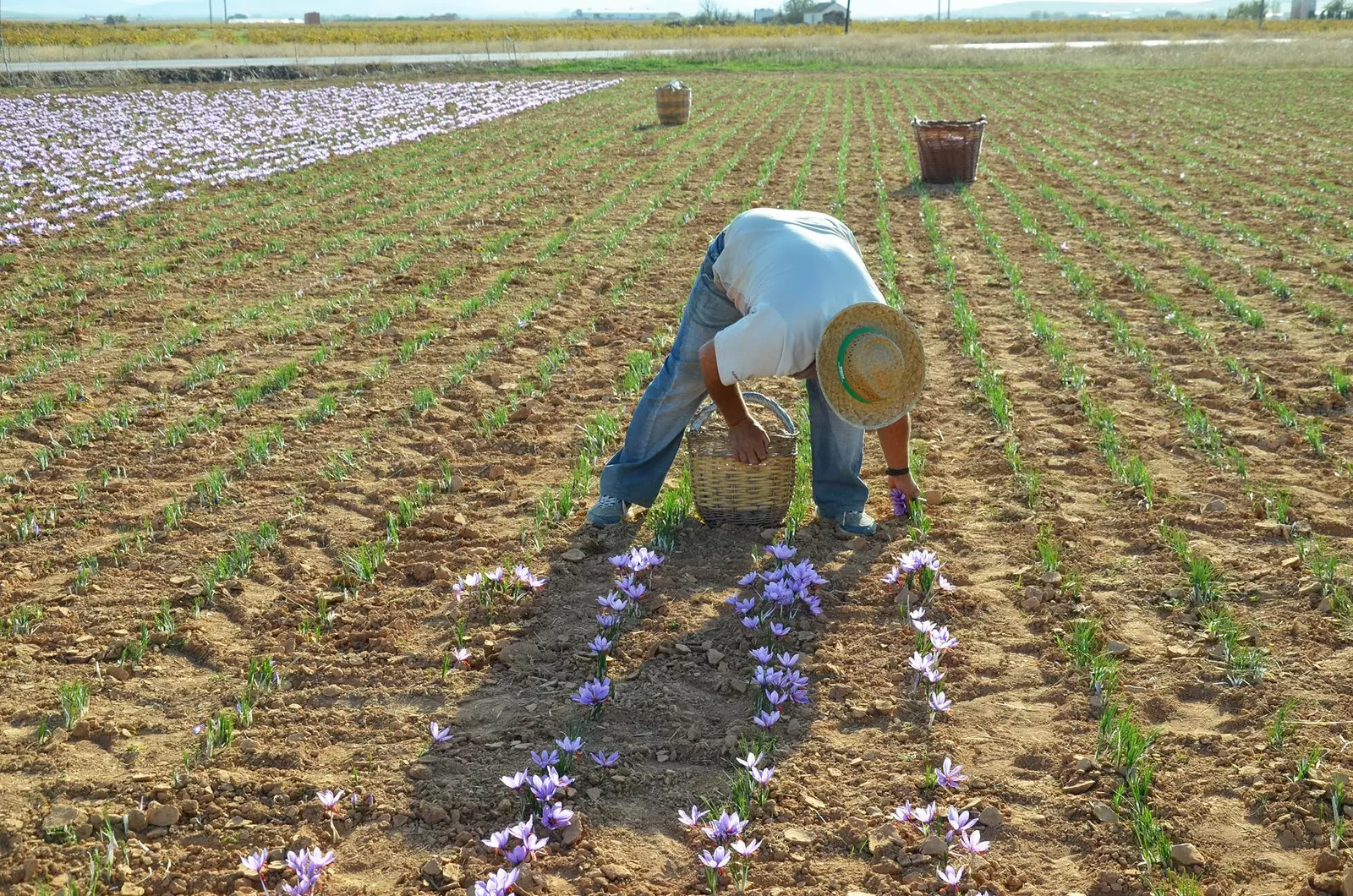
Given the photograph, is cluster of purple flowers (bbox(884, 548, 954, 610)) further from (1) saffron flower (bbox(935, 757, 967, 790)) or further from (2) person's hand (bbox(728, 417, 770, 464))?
(1) saffron flower (bbox(935, 757, 967, 790))

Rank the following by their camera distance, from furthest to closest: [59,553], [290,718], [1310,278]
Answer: [1310,278]
[59,553]
[290,718]

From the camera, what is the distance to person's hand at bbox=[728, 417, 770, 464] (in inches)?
195

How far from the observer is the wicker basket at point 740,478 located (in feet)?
17.6

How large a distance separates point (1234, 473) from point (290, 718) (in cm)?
468

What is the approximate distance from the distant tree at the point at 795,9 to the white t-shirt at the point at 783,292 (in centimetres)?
11875

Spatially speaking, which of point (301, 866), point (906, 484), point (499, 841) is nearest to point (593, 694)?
point (499, 841)

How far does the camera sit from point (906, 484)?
545 cm

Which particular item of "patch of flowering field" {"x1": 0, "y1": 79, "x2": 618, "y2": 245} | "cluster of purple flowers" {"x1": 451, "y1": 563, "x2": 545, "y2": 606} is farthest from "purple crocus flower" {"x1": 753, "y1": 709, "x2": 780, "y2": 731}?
"patch of flowering field" {"x1": 0, "y1": 79, "x2": 618, "y2": 245}

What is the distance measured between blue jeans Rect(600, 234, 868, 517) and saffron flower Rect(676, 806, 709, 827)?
2.11 meters

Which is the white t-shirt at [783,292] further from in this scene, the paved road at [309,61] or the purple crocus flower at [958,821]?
the paved road at [309,61]

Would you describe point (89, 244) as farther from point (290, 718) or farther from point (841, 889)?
point (841, 889)

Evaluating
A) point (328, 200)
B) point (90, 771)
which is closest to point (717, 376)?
point (90, 771)

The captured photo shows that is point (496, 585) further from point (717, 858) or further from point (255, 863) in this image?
point (717, 858)

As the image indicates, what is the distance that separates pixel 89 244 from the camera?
38.9ft
